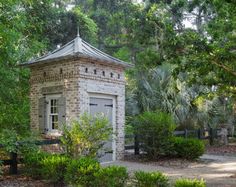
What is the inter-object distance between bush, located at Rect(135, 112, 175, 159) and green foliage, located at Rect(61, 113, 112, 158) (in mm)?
3621

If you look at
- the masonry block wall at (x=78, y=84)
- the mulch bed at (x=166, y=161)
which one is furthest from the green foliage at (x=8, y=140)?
the mulch bed at (x=166, y=161)

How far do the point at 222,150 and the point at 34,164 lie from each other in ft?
36.6

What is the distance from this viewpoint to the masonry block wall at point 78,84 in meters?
12.2

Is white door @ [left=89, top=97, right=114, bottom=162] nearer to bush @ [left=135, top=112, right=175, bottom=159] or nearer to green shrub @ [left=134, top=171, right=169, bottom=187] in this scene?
bush @ [left=135, top=112, right=175, bottom=159]

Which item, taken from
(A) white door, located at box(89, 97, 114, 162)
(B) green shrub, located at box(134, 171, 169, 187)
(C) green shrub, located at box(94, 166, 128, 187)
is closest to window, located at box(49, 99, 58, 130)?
(A) white door, located at box(89, 97, 114, 162)

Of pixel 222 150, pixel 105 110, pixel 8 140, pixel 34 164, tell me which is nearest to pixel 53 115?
pixel 105 110

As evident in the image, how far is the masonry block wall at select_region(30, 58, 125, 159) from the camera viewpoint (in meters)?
12.2

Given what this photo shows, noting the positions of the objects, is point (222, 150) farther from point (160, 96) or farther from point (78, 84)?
point (78, 84)

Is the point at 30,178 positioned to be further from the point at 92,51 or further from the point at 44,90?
the point at 92,51

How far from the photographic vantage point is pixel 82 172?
7.81 m

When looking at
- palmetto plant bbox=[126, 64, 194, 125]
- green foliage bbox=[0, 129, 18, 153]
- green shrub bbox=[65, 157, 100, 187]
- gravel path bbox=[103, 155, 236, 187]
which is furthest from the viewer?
palmetto plant bbox=[126, 64, 194, 125]

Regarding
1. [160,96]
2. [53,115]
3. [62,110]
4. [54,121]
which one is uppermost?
[160,96]

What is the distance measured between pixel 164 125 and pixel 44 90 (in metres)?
4.74

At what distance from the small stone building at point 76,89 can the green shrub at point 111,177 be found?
4767mm
